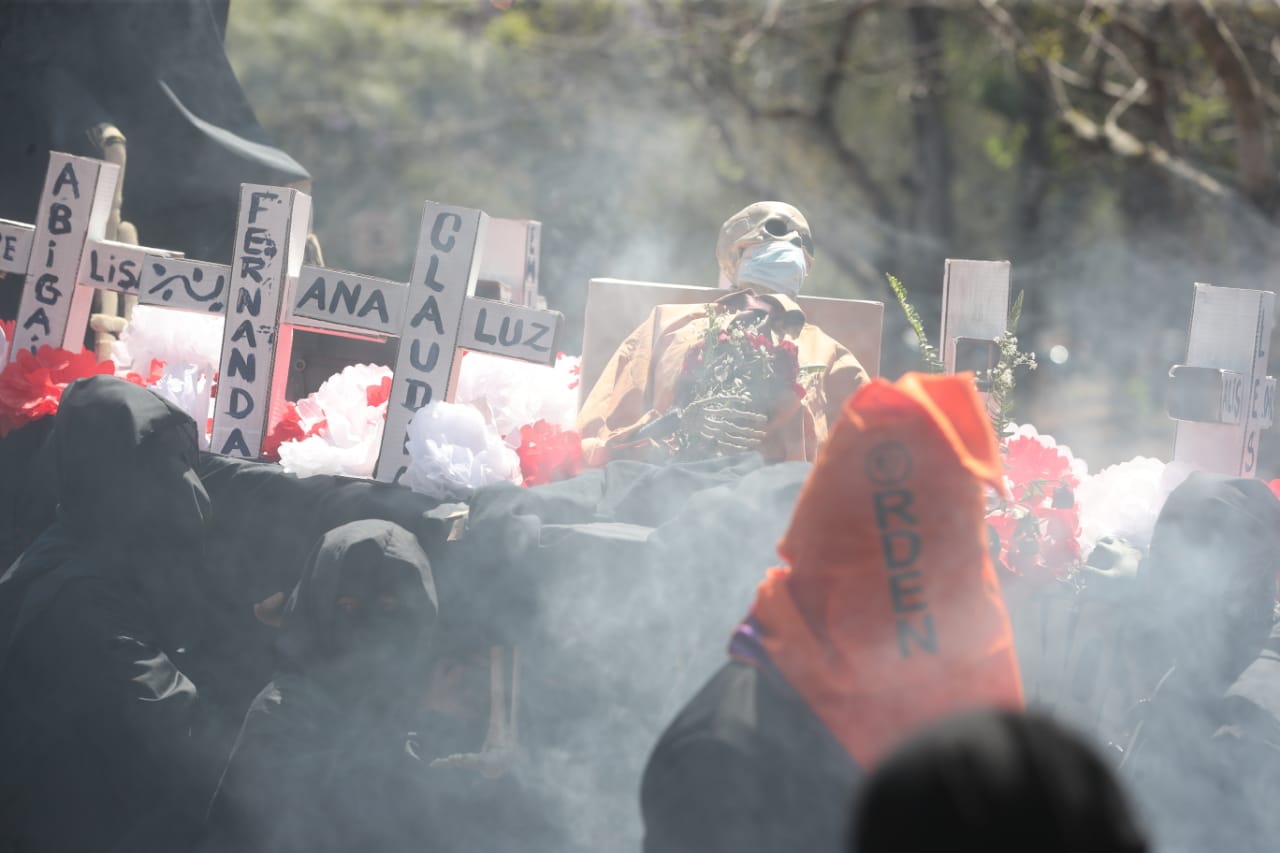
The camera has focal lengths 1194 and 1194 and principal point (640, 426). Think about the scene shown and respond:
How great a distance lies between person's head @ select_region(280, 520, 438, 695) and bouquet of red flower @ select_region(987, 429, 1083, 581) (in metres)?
1.16

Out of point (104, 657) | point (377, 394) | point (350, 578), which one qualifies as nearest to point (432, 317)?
point (377, 394)

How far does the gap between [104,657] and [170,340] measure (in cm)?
96

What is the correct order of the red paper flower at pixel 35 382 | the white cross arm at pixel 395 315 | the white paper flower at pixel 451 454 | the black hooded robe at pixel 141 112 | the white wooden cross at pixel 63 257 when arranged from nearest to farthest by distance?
the white paper flower at pixel 451 454, the white cross arm at pixel 395 315, the red paper flower at pixel 35 382, the white wooden cross at pixel 63 257, the black hooded robe at pixel 141 112

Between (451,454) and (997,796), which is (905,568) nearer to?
(997,796)

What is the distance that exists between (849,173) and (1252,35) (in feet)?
10.7

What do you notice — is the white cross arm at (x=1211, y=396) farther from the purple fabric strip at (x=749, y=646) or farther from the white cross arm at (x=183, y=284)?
the white cross arm at (x=183, y=284)

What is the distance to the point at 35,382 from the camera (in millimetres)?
2961

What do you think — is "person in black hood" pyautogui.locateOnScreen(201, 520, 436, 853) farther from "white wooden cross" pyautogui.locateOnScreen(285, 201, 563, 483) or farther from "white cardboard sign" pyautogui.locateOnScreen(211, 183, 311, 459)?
"white cardboard sign" pyautogui.locateOnScreen(211, 183, 311, 459)

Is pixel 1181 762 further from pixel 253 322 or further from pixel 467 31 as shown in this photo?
pixel 467 31

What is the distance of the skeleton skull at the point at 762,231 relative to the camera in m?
3.04

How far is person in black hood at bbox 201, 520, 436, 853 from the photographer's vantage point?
238cm

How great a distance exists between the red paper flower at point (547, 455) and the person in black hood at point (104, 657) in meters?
0.72

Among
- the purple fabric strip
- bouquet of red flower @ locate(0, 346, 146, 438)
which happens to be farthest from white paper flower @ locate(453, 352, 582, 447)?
the purple fabric strip

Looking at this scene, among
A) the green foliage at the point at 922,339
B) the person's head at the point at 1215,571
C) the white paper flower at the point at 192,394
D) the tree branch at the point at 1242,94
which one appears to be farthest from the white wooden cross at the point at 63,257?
the tree branch at the point at 1242,94
